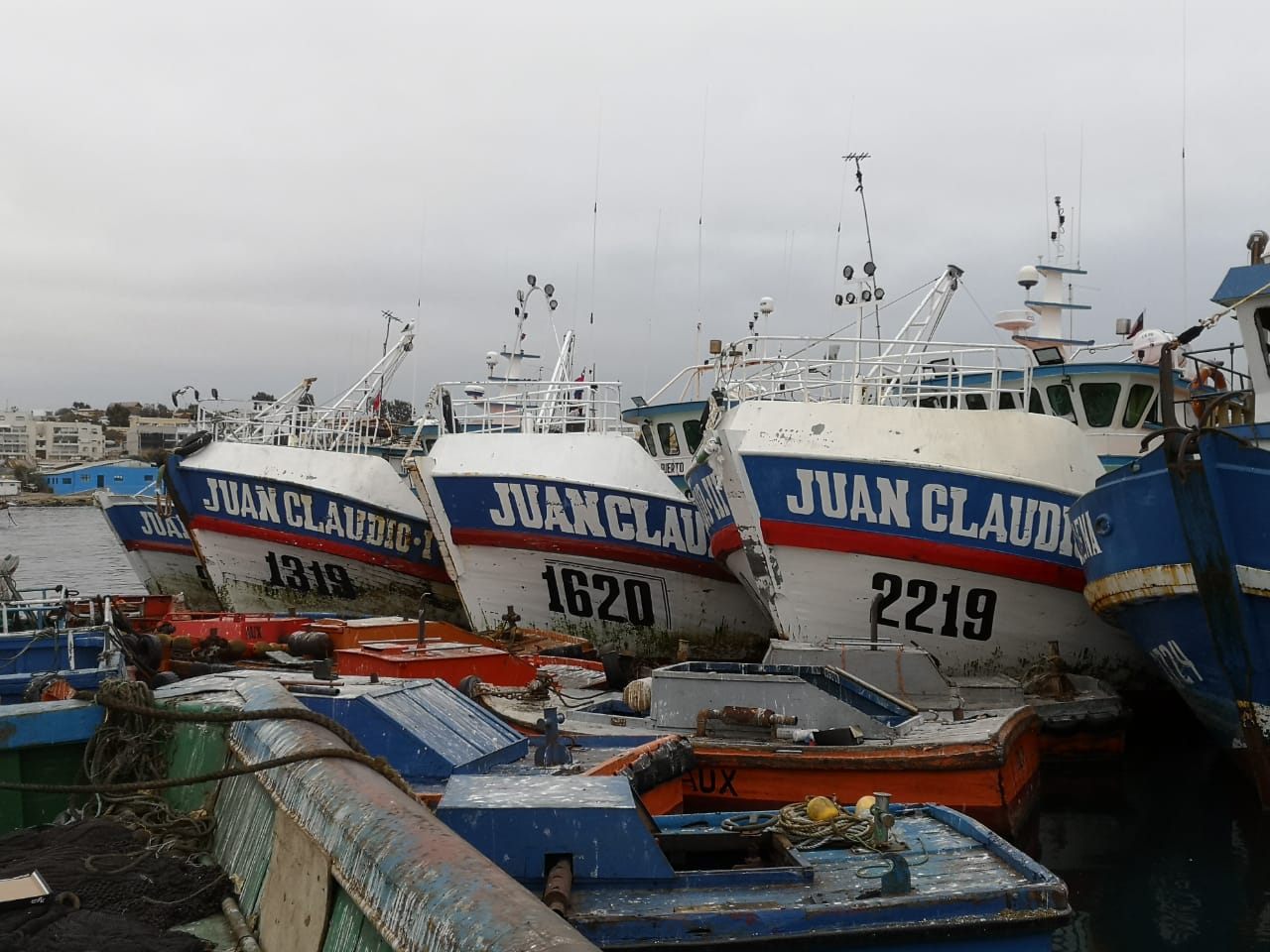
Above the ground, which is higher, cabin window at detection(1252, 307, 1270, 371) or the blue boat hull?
cabin window at detection(1252, 307, 1270, 371)

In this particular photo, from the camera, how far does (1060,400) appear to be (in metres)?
15.3

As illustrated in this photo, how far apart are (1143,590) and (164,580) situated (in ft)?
71.8

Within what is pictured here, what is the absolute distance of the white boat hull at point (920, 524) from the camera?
1226 centimetres

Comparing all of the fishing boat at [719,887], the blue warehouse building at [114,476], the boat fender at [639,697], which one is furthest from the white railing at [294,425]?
the blue warehouse building at [114,476]

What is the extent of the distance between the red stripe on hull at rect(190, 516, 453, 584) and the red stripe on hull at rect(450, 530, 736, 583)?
370 centimetres

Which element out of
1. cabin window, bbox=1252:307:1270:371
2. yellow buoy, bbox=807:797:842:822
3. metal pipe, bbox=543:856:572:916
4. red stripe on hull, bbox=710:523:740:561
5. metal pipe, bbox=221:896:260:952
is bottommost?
yellow buoy, bbox=807:797:842:822

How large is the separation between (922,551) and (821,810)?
6.77 metres

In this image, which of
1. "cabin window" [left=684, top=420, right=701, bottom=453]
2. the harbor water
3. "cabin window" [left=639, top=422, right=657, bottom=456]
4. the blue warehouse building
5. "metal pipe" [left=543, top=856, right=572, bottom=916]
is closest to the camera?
"metal pipe" [left=543, top=856, right=572, bottom=916]

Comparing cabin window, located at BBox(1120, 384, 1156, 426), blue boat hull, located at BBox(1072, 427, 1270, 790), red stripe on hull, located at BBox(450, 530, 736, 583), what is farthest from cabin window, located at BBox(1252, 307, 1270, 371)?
red stripe on hull, located at BBox(450, 530, 736, 583)

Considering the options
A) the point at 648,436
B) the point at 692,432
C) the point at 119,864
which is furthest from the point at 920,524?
the point at 648,436

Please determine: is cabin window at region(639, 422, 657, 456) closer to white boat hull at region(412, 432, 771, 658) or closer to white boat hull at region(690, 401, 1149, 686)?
white boat hull at region(412, 432, 771, 658)

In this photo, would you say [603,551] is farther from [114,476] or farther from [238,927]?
[114,476]

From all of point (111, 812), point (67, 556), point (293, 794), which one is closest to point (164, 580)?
point (111, 812)

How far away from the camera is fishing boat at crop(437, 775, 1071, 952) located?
184 inches
